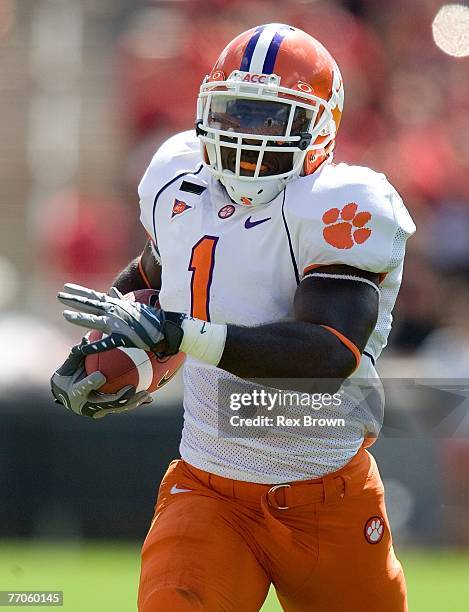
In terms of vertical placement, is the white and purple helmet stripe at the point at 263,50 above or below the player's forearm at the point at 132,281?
above

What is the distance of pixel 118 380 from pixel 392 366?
9.92ft

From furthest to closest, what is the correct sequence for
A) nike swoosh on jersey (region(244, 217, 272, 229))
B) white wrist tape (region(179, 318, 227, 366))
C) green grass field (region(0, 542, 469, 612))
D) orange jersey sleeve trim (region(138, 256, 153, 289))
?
green grass field (region(0, 542, 469, 612))
orange jersey sleeve trim (region(138, 256, 153, 289))
nike swoosh on jersey (region(244, 217, 272, 229))
white wrist tape (region(179, 318, 227, 366))

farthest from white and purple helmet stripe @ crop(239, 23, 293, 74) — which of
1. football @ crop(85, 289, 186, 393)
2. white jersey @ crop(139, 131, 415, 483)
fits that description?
football @ crop(85, 289, 186, 393)

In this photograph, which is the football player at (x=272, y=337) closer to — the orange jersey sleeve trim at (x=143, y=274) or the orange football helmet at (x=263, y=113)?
the orange football helmet at (x=263, y=113)

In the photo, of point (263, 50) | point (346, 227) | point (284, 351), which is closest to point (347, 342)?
point (284, 351)

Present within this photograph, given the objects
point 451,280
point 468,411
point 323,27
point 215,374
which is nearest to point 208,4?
point 323,27

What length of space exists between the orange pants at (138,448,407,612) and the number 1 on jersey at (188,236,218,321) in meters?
0.37

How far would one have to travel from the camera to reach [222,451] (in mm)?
2480

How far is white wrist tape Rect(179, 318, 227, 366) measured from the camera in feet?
7.22

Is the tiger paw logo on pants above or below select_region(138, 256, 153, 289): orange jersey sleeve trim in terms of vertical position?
below

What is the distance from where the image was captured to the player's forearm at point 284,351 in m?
2.23

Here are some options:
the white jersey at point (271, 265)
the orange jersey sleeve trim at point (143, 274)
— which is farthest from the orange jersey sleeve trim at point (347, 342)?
the orange jersey sleeve trim at point (143, 274)

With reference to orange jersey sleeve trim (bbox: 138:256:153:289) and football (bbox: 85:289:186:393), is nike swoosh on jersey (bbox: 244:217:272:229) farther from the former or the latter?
orange jersey sleeve trim (bbox: 138:256:153:289)

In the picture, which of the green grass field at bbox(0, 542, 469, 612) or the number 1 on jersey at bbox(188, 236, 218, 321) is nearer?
the number 1 on jersey at bbox(188, 236, 218, 321)
